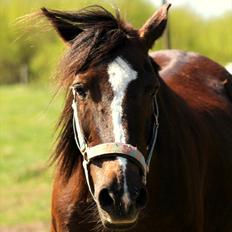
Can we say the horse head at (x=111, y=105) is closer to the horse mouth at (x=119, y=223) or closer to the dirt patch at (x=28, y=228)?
the horse mouth at (x=119, y=223)

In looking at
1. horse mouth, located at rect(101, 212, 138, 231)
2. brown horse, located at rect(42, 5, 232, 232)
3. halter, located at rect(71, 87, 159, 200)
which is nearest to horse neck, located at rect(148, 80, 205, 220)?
brown horse, located at rect(42, 5, 232, 232)

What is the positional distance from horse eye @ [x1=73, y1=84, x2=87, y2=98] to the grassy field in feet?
0.99

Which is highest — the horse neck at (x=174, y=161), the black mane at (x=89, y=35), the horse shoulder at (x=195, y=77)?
the black mane at (x=89, y=35)

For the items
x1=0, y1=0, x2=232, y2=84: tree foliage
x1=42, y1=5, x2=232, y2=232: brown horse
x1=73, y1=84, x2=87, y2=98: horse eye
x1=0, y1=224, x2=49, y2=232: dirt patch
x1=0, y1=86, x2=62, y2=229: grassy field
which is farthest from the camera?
x1=0, y1=0, x2=232, y2=84: tree foliage

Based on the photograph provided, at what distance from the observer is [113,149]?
3100mm

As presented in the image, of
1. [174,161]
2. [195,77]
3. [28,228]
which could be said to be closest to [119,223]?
[174,161]

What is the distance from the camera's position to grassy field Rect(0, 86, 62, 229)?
8.91 metres

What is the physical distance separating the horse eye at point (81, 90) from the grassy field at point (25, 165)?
0.99 ft

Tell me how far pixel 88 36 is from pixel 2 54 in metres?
55.6

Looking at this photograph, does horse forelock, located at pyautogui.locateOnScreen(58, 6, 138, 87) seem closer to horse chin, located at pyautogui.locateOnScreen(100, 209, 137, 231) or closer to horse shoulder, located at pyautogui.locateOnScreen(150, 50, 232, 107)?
horse chin, located at pyautogui.locateOnScreen(100, 209, 137, 231)

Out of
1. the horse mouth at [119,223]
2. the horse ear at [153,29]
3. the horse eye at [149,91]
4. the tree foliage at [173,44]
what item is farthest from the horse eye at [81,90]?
the tree foliage at [173,44]

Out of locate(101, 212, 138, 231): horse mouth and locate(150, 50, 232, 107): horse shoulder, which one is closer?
locate(101, 212, 138, 231): horse mouth

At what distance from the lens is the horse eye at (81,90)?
332 centimetres

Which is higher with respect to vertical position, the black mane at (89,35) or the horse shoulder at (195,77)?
the black mane at (89,35)
